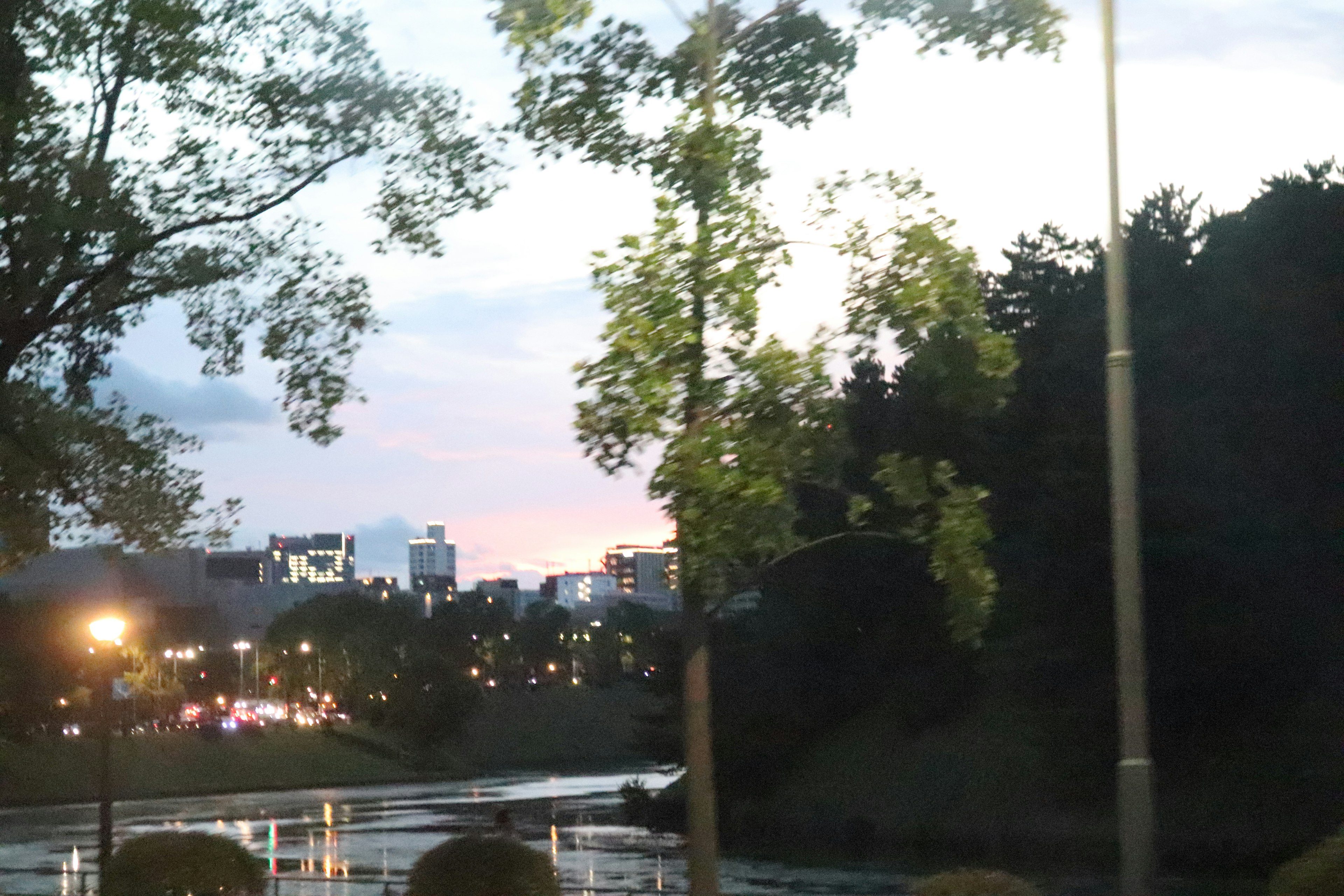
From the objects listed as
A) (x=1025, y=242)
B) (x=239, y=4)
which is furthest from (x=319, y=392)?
(x=1025, y=242)

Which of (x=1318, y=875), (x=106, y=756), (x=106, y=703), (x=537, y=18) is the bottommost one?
(x=1318, y=875)

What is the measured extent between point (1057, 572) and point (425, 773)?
63.3 meters

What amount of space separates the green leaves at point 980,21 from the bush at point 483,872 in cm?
882

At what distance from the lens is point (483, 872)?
1532 centimetres

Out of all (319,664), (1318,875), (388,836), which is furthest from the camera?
(319,664)

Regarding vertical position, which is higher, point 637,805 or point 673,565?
point 673,565

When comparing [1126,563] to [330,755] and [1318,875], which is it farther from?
[330,755]

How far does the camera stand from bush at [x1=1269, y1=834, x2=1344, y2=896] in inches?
467

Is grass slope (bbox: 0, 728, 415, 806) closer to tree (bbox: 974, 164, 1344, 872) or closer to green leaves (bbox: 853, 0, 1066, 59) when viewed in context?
tree (bbox: 974, 164, 1344, 872)

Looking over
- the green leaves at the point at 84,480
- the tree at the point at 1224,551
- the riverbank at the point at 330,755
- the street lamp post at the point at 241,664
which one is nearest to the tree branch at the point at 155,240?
the green leaves at the point at 84,480

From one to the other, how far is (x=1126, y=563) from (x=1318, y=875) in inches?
129

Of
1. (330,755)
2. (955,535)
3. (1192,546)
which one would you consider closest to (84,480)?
(955,535)

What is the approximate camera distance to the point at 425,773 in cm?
9181

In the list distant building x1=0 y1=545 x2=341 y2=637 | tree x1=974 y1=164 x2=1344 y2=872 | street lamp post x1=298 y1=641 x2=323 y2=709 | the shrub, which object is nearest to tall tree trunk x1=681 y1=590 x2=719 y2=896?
tree x1=974 y1=164 x2=1344 y2=872
